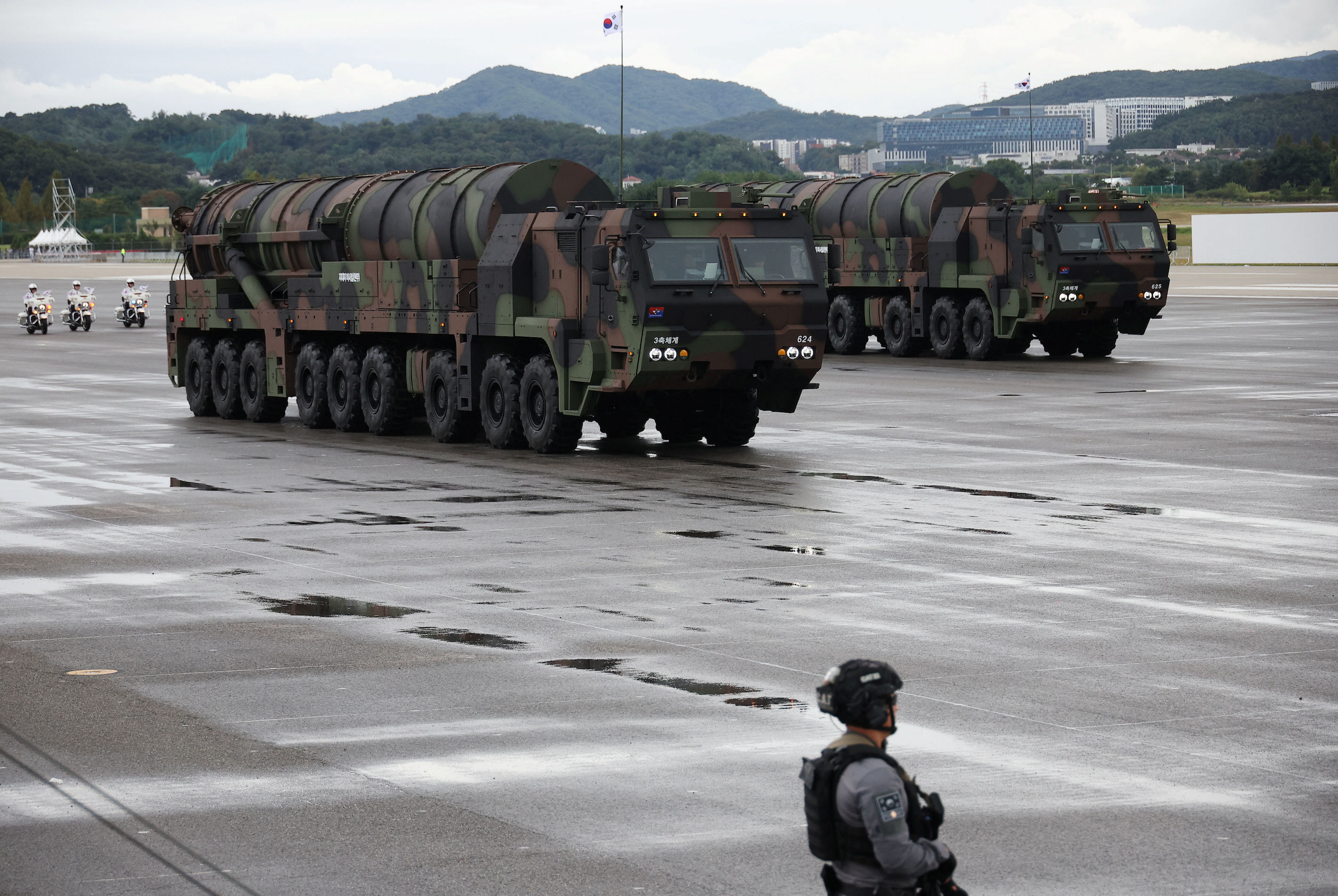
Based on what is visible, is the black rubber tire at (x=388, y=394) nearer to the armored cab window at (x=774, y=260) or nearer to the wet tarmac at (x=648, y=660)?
the wet tarmac at (x=648, y=660)

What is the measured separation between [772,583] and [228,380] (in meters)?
17.0

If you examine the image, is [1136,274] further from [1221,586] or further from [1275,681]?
[1275,681]

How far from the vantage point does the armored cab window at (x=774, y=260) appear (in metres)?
22.0

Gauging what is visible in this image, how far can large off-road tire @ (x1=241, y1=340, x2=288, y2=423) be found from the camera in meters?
28.1

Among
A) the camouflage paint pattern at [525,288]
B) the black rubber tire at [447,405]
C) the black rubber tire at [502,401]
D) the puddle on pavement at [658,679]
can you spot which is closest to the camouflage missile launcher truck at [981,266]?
the camouflage paint pattern at [525,288]

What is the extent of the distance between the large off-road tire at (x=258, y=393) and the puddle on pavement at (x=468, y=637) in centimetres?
1640

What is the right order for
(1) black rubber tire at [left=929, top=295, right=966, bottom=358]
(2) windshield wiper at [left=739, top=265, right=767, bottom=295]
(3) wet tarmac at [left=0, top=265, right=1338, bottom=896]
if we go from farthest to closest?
(1) black rubber tire at [left=929, top=295, right=966, bottom=358], (2) windshield wiper at [left=739, top=265, right=767, bottom=295], (3) wet tarmac at [left=0, top=265, right=1338, bottom=896]

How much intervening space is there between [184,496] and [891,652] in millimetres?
9938

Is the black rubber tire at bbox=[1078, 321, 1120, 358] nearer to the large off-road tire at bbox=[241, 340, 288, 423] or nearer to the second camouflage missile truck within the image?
the second camouflage missile truck

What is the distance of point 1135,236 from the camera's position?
37625mm

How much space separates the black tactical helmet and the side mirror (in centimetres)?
1621

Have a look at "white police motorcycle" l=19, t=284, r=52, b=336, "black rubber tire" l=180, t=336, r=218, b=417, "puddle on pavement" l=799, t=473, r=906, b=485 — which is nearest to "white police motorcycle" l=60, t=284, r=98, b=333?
"white police motorcycle" l=19, t=284, r=52, b=336

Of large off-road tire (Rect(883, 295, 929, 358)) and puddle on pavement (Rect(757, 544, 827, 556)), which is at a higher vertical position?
large off-road tire (Rect(883, 295, 929, 358))

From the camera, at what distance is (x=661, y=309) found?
21.2 metres
